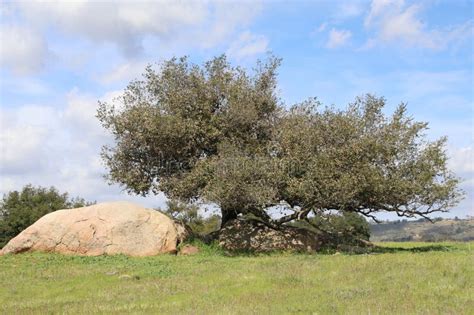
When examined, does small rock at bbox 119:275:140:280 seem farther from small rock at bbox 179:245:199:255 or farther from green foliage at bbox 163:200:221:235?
green foliage at bbox 163:200:221:235

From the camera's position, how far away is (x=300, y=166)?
32.3 metres

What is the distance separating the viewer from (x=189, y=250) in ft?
112

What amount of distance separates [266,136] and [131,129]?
376 inches

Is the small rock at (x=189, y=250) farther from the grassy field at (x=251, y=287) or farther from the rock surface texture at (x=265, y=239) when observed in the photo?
the grassy field at (x=251, y=287)

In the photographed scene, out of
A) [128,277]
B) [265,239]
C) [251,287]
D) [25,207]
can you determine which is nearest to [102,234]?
[265,239]

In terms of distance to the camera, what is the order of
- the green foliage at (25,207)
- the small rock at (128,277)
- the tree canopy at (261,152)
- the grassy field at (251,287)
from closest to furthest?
1. the grassy field at (251,287)
2. the small rock at (128,277)
3. the tree canopy at (261,152)
4. the green foliage at (25,207)

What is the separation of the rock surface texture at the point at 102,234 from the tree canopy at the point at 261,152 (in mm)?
3078

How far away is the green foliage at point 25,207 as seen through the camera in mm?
61094

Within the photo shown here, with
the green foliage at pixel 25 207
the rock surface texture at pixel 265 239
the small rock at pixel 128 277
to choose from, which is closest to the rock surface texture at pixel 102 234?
the rock surface texture at pixel 265 239

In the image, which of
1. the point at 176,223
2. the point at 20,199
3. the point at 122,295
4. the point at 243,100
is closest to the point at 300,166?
the point at 243,100

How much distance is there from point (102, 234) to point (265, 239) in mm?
10976

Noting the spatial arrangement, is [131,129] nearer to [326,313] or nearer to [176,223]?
[176,223]

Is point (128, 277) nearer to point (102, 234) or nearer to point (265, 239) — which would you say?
point (102, 234)

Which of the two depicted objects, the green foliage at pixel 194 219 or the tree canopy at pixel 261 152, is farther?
the green foliage at pixel 194 219
